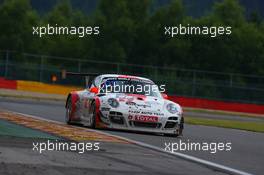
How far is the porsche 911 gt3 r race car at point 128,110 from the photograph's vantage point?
16.6 meters

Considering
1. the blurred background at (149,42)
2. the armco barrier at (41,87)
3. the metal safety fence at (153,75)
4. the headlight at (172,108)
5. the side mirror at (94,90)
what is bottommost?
the headlight at (172,108)

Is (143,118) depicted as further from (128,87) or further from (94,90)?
(94,90)

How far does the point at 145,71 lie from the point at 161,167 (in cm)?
3999

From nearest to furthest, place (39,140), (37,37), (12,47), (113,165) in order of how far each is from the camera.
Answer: (113,165) → (39,140) → (12,47) → (37,37)

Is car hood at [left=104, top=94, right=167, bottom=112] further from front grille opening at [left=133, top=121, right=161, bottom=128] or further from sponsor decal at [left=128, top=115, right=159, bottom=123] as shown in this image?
front grille opening at [left=133, top=121, right=161, bottom=128]

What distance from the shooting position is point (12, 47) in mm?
59031

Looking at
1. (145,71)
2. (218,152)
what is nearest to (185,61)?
(145,71)

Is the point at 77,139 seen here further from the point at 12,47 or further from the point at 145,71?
the point at 12,47
